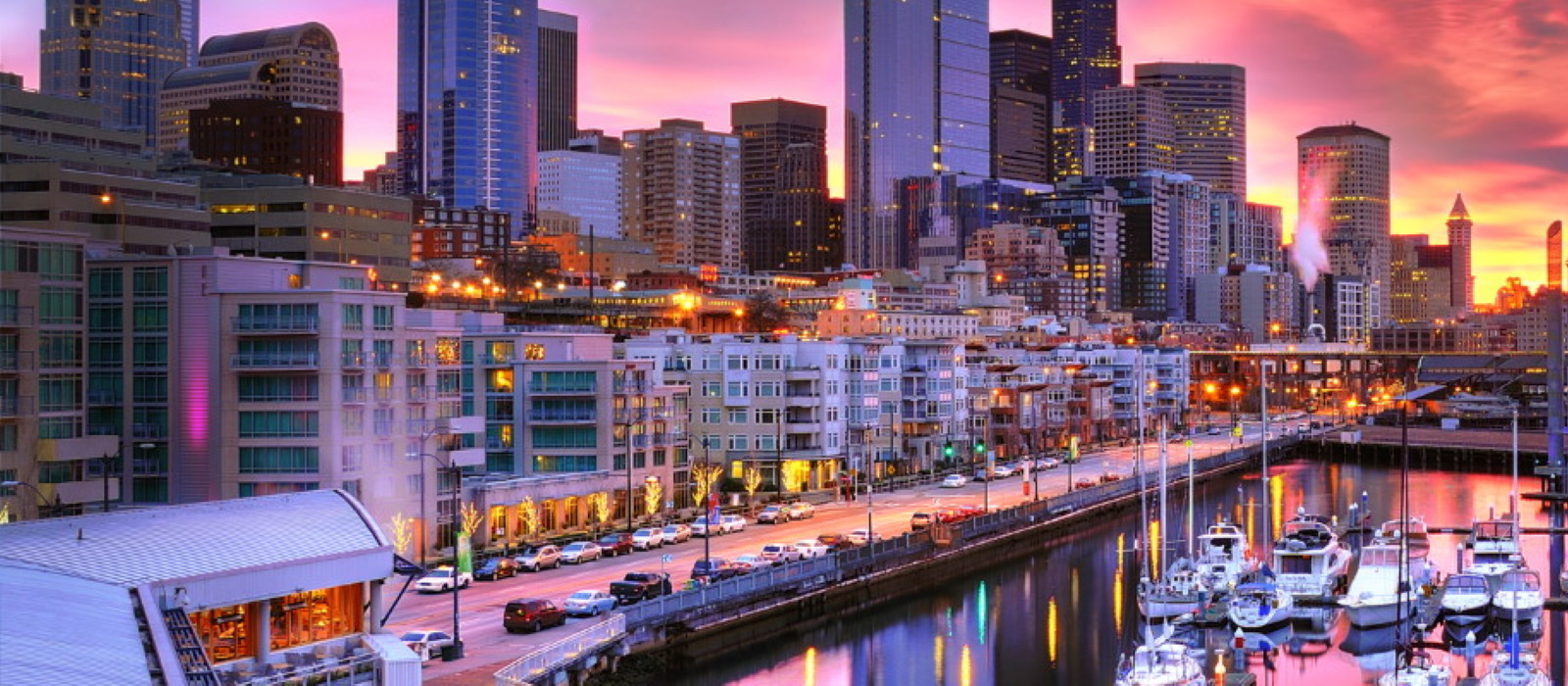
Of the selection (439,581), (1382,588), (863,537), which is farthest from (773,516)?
(1382,588)

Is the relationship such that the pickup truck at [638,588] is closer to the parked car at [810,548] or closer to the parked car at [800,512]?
the parked car at [810,548]

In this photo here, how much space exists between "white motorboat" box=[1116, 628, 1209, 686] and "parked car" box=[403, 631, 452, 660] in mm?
23579

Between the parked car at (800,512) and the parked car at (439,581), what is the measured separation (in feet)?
97.5

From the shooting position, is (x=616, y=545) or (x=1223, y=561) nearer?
(x=616, y=545)

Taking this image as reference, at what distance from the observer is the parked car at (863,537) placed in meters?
85.8

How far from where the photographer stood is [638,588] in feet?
223

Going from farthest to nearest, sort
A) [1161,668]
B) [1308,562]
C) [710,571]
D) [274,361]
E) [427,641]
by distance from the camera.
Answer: [1308,562]
[274,361]
[710,571]
[1161,668]
[427,641]

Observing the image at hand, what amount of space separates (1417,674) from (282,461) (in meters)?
47.6

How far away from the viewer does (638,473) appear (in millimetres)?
97125

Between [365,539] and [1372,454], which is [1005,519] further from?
[1372,454]

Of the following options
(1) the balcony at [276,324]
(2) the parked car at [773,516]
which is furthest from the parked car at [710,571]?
(2) the parked car at [773,516]

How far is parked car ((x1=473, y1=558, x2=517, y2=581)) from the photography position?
7312cm

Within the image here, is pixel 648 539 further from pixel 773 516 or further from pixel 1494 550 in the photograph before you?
pixel 1494 550

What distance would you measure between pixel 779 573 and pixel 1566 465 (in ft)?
303
